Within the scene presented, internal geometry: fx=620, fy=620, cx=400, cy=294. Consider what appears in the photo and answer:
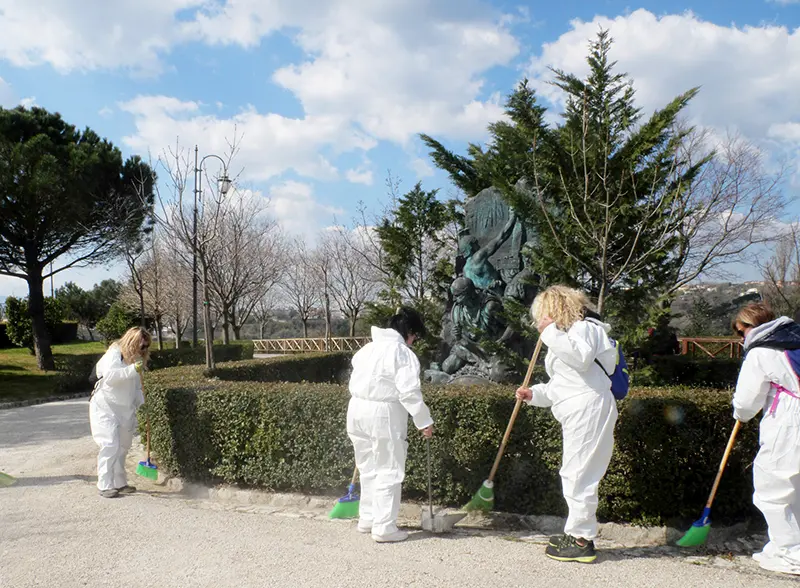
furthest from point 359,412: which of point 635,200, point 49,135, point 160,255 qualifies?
point 160,255

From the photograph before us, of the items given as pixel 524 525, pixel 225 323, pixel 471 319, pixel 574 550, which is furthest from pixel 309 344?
pixel 574 550

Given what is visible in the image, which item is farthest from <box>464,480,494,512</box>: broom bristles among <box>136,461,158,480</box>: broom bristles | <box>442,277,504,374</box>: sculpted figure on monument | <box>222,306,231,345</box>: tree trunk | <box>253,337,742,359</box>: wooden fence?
<box>222,306,231,345</box>: tree trunk

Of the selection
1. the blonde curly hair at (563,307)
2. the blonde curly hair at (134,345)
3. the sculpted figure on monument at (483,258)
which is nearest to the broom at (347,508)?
the blonde curly hair at (563,307)

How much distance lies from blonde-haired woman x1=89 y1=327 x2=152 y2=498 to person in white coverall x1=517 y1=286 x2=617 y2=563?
3.81 metres

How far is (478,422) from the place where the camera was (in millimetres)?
4812

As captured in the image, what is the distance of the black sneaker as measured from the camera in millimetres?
3766

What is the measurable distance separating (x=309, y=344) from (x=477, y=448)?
98.8 feet

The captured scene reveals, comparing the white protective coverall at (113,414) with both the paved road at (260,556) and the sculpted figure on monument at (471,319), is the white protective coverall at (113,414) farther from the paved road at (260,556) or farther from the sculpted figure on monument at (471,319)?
the sculpted figure on monument at (471,319)

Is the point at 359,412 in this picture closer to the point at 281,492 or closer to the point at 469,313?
the point at 281,492

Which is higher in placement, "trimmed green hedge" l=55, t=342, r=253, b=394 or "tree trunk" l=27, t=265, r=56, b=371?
"tree trunk" l=27, t=265, r=56, b=371

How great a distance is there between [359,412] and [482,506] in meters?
1.20

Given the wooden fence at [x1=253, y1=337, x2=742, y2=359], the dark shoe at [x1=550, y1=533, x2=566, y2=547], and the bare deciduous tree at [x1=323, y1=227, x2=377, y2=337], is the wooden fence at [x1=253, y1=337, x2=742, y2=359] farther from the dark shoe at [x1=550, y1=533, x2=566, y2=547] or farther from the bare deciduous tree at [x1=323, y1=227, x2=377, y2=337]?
the dark shoe at [x1=550, y1=533, x2=566, y2=547]

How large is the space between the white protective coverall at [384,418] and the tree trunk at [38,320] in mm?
18404

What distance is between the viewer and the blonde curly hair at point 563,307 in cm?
391
